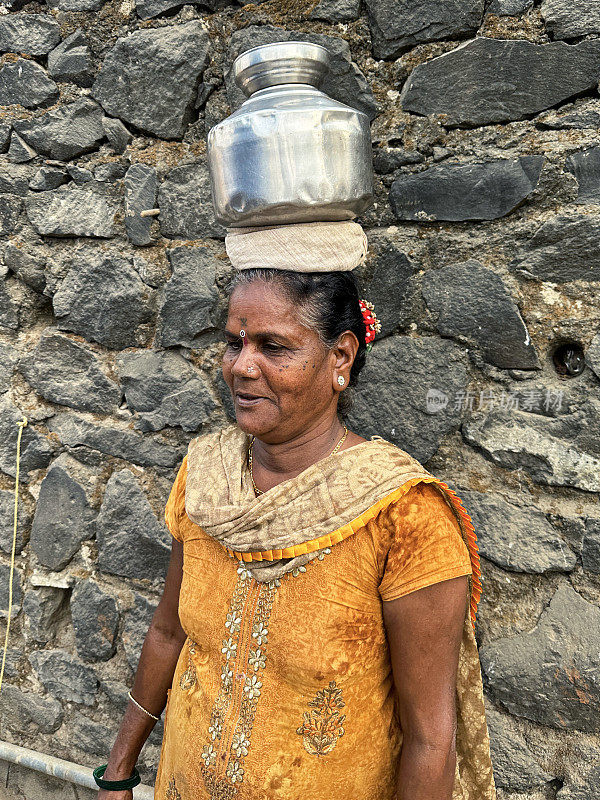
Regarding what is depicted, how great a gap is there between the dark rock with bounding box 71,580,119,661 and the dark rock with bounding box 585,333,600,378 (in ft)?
4.85

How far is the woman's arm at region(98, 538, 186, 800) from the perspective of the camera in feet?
4.88

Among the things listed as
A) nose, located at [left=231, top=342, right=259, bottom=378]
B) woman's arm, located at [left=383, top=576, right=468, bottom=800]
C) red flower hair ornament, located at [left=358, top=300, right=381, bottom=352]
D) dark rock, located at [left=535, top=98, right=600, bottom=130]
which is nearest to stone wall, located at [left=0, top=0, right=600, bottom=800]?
dark rock, located at [left=535, top=98, right=600, bottom=130]

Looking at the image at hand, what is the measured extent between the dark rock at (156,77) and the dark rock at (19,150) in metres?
0.27

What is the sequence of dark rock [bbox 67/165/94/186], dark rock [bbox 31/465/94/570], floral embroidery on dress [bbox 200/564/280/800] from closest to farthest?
floral embroidery on dress [bbox 200/564/280/800]
dark rock [bbox 67/165/94/186]
dark rock [bbox 31/465/94/570]

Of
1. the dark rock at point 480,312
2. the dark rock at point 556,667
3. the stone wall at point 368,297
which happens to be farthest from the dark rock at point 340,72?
the dark rock at point 556,667

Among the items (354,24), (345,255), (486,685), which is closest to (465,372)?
(345,255)

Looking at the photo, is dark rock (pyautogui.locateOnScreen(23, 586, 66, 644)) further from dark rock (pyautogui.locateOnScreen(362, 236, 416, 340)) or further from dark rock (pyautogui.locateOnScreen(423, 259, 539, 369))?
dark rock (pyautogui.locateOnScreen(423, 259, 539, 369))

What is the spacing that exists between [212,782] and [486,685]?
2.20ft

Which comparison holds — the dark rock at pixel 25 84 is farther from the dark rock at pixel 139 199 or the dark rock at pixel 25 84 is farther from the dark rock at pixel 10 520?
the dark rock at pixel 10 520

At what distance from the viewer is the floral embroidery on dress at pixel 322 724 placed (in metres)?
1.14

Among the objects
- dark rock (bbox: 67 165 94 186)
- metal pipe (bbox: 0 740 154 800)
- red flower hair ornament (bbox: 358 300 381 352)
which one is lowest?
metal pipe (bbox: 0 740 154 800)

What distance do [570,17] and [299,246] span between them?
758 millimetres

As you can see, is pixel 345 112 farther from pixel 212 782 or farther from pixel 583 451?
pixel 212 782

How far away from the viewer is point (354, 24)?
4.71 ft
